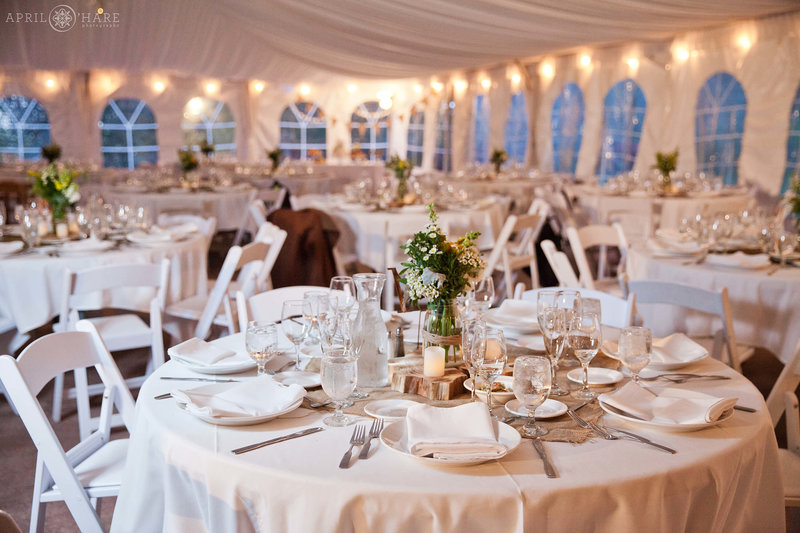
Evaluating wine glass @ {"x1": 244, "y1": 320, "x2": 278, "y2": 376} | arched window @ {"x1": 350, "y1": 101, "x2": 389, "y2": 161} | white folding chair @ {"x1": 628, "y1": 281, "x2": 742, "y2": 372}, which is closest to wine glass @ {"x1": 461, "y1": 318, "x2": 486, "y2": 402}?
wine glass @ {"x1": 244, "y1": 320, "x2": 278, "y2": 376}

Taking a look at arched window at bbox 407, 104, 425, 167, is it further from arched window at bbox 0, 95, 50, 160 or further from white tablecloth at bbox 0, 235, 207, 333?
white tablecloth at bbox 0, 235, 207, 333

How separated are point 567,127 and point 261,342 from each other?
458 inches

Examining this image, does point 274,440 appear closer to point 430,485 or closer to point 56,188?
point 430,485

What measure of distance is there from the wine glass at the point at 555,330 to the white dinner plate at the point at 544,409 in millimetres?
119

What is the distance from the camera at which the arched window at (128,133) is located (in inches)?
660

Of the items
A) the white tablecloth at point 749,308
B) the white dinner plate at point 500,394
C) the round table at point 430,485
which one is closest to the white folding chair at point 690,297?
the white tablecloth at point 749,308

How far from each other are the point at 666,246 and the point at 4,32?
28.0ft

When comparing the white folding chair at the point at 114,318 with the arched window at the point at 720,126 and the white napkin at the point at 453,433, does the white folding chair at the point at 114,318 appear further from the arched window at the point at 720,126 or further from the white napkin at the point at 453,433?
the arched window at the point at 720,126

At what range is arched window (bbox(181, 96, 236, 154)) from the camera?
17.7 metres

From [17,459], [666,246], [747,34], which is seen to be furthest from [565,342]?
[747,34]

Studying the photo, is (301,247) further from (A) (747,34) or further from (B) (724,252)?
(A) (747,34)

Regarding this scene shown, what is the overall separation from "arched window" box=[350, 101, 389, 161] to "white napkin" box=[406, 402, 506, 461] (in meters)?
17.9

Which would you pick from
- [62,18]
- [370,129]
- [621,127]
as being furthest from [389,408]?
[370,129]

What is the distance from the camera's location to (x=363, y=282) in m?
2.04
